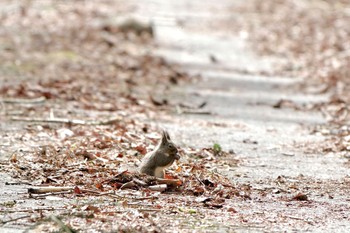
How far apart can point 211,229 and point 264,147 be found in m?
3.18

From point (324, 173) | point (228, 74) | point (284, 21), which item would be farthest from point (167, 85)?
point (284, 21)

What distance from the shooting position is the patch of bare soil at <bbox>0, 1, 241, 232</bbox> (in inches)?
216

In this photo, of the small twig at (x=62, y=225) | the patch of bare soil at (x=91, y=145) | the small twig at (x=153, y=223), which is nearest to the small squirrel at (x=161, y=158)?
the patch of bare soil at (x=91, y=145)

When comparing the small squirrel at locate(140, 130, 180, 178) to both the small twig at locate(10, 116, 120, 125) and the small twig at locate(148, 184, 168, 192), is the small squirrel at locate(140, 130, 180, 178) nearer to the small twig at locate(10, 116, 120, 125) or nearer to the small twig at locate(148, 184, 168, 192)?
the small twig at locate(148, 184, 168, 192)

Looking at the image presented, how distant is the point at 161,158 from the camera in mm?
6168

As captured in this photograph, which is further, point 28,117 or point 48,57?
point 48,57

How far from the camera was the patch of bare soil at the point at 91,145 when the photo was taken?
5.49 m

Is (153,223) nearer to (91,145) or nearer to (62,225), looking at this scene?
(62,225)

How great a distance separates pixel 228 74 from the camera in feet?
45.9

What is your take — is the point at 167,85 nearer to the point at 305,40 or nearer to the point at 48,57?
the point at 48,57

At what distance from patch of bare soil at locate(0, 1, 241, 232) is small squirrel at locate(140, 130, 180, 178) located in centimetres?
8

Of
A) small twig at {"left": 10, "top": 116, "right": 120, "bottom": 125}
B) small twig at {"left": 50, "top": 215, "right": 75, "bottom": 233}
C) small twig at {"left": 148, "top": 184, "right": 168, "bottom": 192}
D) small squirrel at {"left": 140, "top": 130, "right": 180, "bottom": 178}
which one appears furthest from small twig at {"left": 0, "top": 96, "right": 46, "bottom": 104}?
small twig at {"left": 50, "top": 215, "right": 75, "bottom": 233}

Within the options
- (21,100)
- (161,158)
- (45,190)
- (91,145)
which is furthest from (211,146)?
(21,100)

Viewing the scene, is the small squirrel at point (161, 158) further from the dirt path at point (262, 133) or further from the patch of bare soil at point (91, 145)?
the dirt path at point (262, 133)
